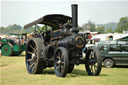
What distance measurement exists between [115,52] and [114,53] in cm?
9

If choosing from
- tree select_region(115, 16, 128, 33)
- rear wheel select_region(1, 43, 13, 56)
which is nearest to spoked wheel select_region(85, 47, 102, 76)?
rear wheel select_region(1, 43, 13, 56)

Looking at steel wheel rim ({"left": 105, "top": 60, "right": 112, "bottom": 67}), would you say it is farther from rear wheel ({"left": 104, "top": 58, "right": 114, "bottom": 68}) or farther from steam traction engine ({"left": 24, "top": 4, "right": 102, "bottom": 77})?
steam traction engine ({"left": 24, "top": 4, "right": 102, "bottom": 77})

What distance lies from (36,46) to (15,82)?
2634 mm

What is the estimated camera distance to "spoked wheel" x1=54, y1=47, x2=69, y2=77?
926cm

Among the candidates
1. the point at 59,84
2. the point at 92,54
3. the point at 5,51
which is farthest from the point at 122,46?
the point at 5,51

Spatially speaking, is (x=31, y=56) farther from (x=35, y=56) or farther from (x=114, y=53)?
(x=114, y=53)

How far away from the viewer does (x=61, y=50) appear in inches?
381

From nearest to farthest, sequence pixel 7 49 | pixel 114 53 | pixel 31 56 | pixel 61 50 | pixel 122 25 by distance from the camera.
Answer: pixel 61 50, pixel 31 56, pixel 114 53, pixel 7 49, pixel 122 25

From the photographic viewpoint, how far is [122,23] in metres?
132

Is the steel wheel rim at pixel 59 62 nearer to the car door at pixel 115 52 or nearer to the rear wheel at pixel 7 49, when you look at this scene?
the car door at pixel 115 52

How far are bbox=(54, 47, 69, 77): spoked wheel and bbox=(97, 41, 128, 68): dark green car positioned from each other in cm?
587

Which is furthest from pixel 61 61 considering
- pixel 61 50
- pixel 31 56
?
pixel 31 56

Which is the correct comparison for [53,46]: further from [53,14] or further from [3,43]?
[3,43]

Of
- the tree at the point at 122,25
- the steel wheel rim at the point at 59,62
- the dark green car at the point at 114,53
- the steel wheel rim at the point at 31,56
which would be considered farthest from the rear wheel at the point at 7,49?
the tree at the point at 122,25
